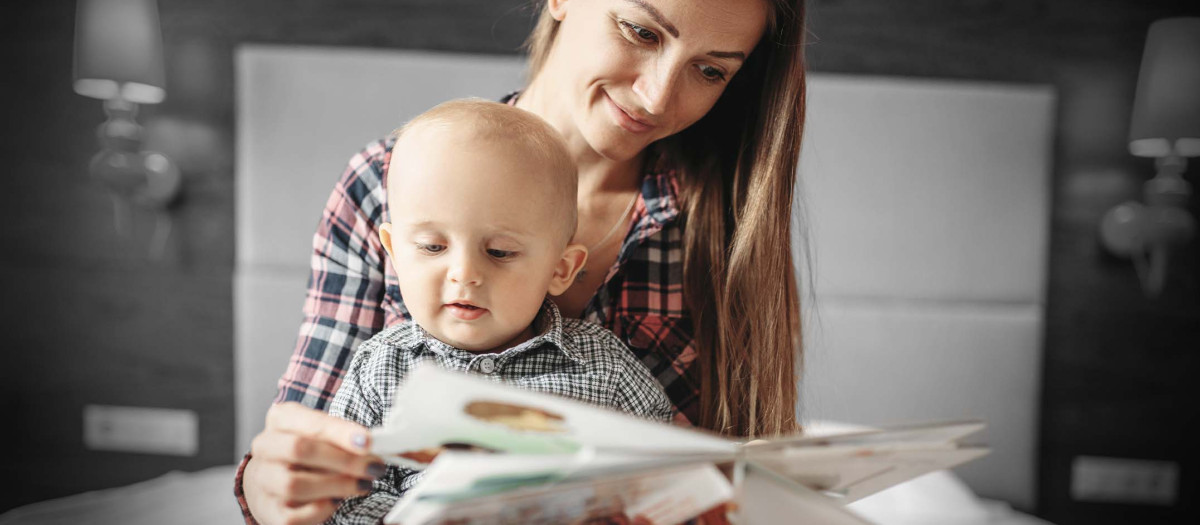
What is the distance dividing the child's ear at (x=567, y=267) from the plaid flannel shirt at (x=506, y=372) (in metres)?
0.03

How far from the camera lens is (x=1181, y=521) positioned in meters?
1.93

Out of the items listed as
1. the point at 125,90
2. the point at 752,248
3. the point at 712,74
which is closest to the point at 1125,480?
the point at 752,248

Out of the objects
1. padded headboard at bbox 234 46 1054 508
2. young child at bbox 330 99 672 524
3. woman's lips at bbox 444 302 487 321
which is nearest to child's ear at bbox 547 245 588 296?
young child at bbox 330 99 672 524

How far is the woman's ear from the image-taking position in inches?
41.0

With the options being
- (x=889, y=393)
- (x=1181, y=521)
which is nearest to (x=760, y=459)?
(x=889, y=393)

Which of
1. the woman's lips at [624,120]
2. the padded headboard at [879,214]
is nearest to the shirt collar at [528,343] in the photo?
the woman's lips at [624,120]

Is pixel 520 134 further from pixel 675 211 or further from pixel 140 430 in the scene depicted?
pixel 140 430

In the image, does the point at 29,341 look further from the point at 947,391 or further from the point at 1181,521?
the point at 1181,521

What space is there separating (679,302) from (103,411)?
1.81 m

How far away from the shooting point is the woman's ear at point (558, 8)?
3.42 feet

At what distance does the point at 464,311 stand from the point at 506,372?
9 cm

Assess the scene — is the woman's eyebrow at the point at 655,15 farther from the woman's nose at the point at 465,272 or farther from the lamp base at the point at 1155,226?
the lamp base at the point at 1155,226

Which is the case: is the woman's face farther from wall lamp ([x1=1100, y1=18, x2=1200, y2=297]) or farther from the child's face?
wall lamp ([x1=1100, y1=18, x2=1200, y2=297])

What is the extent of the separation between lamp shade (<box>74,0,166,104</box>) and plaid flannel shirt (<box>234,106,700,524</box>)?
120 cm
